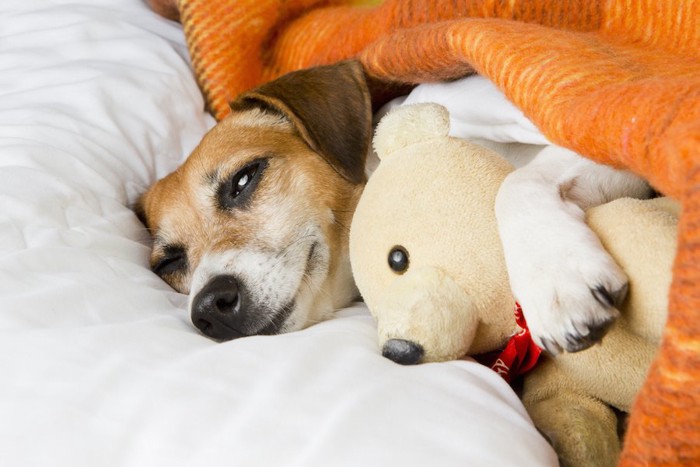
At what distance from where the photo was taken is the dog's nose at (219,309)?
4.40 feet

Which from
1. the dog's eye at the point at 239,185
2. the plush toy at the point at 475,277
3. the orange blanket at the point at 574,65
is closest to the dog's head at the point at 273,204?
the dog's eye at the point at 239,185

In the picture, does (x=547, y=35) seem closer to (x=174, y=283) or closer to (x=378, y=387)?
(x=378, y=387)

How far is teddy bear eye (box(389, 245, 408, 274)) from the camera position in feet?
3.59

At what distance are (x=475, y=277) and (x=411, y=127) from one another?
0.31 metres

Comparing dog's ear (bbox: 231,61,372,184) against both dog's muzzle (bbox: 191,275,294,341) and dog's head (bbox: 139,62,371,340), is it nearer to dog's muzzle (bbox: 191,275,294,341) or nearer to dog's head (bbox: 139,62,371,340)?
dog's head (bbox: 139,62,371,340)

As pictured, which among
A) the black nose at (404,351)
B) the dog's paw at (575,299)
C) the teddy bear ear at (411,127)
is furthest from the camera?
the teddy bear ear at (411,127)

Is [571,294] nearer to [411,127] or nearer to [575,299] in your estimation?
Answer: [575,299]

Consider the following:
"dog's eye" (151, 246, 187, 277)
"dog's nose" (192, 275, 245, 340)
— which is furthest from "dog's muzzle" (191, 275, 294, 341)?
"dog's eye" (151, 246, 187, 277)

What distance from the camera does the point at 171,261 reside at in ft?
5.68

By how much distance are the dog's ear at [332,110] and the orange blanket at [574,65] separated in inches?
3.5

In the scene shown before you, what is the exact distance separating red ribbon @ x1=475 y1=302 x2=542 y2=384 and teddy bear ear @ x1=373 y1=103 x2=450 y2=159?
1.09 feet

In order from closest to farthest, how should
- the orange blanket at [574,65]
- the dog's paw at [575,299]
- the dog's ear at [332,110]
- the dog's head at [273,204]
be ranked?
the orange blanket at [574,65] < the dog's paw at [575,299] < the dog's head at [273,204] < the dog's ear at [332,110]

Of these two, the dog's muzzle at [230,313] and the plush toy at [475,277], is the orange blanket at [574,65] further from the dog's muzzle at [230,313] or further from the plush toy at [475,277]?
the dog's muzzle at [230,313]

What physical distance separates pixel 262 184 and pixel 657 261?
1.00 meters
